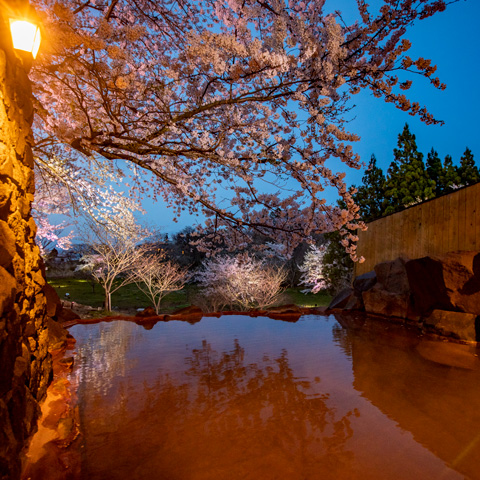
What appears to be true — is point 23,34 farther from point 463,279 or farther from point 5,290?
point 463,279

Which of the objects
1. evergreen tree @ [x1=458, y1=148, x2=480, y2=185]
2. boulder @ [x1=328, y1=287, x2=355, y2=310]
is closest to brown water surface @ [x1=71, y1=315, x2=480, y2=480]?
boulder @ [x1=328, y1=287, x2=355, y2=310]

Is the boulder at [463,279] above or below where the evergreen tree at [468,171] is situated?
below

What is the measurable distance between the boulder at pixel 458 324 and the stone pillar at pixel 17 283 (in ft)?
17.5

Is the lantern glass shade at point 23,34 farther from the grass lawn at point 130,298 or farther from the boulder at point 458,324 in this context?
the grass lawn at point 130,298

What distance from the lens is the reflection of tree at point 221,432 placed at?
1.68 m

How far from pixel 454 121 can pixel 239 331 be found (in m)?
152

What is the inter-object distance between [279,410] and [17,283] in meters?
1.99

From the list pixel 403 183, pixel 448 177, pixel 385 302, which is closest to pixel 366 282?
pixel 385 302

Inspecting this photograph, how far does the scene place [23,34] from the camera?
2.00m

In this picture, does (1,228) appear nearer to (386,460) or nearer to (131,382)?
(131,382)

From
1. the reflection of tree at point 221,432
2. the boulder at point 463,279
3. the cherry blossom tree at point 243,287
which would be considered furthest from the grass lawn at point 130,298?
the reflection of tree at point 221,432

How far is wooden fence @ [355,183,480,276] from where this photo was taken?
5.14 m

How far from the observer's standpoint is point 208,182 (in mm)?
5406

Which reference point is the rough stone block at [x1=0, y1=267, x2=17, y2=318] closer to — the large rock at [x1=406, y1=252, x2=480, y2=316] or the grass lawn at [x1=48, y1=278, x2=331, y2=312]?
the large rock at [x1=406, y1=252, x2=480, y2=316]
